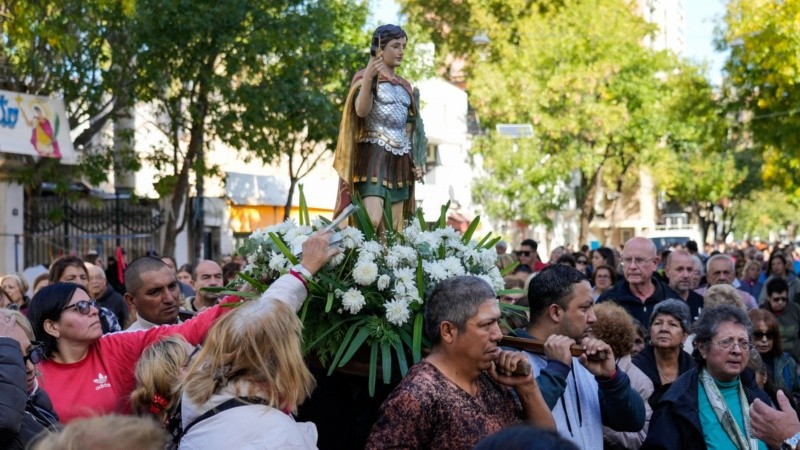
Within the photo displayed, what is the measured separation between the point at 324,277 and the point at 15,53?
15139mm

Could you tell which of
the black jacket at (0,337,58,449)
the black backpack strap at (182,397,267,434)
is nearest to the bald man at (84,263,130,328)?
the black jacket at (0,337,58,449)

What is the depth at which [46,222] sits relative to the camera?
25453 millimetres

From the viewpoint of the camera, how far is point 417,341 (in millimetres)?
5812

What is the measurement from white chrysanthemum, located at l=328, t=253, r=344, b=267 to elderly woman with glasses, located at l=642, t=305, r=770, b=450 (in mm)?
1710

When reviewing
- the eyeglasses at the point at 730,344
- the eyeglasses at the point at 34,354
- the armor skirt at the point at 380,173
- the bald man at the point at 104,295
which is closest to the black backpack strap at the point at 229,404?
the eyeglasses at the point at 34,354

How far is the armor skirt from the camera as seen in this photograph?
25.1 feet

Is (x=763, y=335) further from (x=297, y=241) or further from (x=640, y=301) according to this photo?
(x=297, y=241)

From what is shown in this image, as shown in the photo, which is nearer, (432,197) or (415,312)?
(415,312)

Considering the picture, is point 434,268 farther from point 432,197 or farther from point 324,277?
point 432,197

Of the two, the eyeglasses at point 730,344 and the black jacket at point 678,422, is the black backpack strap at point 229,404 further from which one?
the eyeglasses at point 730,344

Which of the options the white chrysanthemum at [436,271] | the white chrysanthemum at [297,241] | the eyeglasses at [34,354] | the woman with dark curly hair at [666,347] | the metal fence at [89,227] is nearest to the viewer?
the eyeglasses at [34,354]

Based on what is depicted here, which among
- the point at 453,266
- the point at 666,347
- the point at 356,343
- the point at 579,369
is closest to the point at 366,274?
the point at 356,343

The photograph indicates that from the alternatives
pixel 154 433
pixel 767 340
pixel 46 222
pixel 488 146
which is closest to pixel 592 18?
pixel 488 146

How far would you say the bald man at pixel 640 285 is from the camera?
10.2 m
